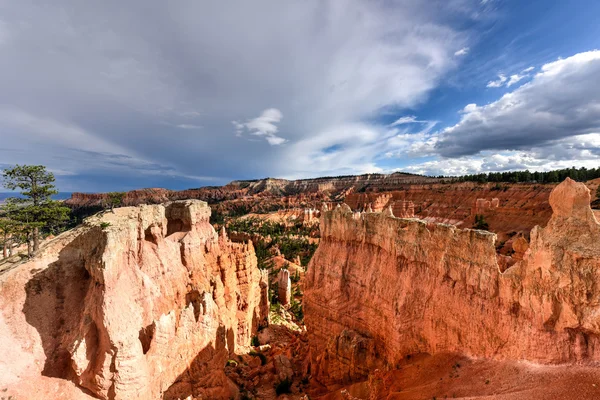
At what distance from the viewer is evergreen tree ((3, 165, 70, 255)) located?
19.8 m

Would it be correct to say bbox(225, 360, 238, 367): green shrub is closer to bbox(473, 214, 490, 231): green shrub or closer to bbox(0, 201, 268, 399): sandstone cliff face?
bbox(0, 201, 268, 399): sandstone cliff face

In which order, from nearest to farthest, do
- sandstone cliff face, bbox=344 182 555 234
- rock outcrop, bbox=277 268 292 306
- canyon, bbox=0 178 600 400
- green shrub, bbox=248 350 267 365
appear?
1. canyon, bbox=0 178 600 400
2. green shrub, bbox=248 350 267 365
3. rock outcrop, bbox=277 268 292 306
4. sandstone cliff face, bbox=344 182 555 234

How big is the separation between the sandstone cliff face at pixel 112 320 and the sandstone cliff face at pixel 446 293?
818cm

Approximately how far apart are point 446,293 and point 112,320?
15921 millimetres

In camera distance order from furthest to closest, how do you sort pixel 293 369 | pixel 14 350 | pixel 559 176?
pixel 559 176
pixel 293 369
pixel 14 350

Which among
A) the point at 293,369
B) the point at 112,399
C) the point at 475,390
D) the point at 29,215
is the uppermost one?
the point at 29,215

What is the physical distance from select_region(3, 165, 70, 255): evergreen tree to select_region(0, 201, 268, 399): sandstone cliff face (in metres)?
6.98

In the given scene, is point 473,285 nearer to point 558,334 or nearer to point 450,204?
point 558,334

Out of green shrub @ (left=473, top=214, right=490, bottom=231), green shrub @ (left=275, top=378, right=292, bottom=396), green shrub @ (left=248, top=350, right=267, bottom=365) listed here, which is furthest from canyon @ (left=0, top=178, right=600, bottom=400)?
green shrub @ (left=473, top=214, right=490, bottom=231)

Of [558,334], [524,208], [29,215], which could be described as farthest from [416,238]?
[524,208]

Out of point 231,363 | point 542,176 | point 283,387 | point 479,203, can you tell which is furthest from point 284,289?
point 542,176

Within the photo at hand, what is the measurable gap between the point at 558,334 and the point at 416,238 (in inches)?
273

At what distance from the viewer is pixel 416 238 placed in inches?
610

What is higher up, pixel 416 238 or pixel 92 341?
pixel 416 238
